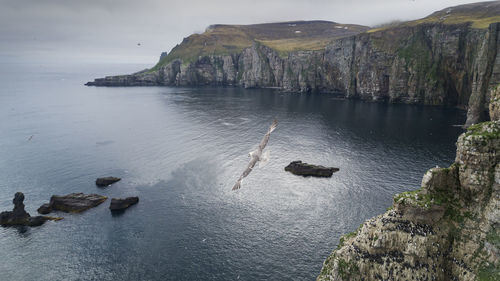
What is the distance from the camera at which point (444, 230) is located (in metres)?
32.3

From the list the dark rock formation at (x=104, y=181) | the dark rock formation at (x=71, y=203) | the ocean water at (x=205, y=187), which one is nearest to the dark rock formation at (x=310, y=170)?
the ocean water at (x=205, y=187)

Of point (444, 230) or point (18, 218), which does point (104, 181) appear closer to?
point (18, 218)

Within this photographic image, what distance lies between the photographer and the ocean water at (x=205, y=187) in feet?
172

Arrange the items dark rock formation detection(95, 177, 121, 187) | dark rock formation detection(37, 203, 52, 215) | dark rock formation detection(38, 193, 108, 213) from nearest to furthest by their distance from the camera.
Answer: dark rock formation detection(37, 203, 52, 215) < dark rock formation detection(38, 193, 108, 213) < dark rock formation detection(95, 177, 121, 187)

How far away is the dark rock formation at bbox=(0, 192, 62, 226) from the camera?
64375 mm

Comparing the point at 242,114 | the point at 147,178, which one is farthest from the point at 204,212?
the point at 242,114

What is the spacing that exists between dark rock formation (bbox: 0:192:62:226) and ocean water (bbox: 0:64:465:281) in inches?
88.7

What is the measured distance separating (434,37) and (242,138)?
13949 cm

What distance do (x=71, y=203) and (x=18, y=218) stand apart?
34.4ft

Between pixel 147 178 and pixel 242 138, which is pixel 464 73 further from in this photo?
pixel 147 178

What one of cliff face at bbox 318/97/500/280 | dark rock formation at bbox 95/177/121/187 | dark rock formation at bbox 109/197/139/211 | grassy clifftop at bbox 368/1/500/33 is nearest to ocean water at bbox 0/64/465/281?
dark rock formation at bbox 95/177/121/187

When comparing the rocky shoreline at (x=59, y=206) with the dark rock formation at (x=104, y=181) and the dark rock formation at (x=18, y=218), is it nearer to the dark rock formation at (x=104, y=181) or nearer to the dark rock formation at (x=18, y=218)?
the dark rock formation at (x=18, y=218)

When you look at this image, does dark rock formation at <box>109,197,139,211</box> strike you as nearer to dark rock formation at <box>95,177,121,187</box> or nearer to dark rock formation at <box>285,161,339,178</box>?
dark rock formation at <box>95,177,121,187</box>

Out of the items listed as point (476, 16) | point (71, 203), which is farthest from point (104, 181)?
point (476, 16)
